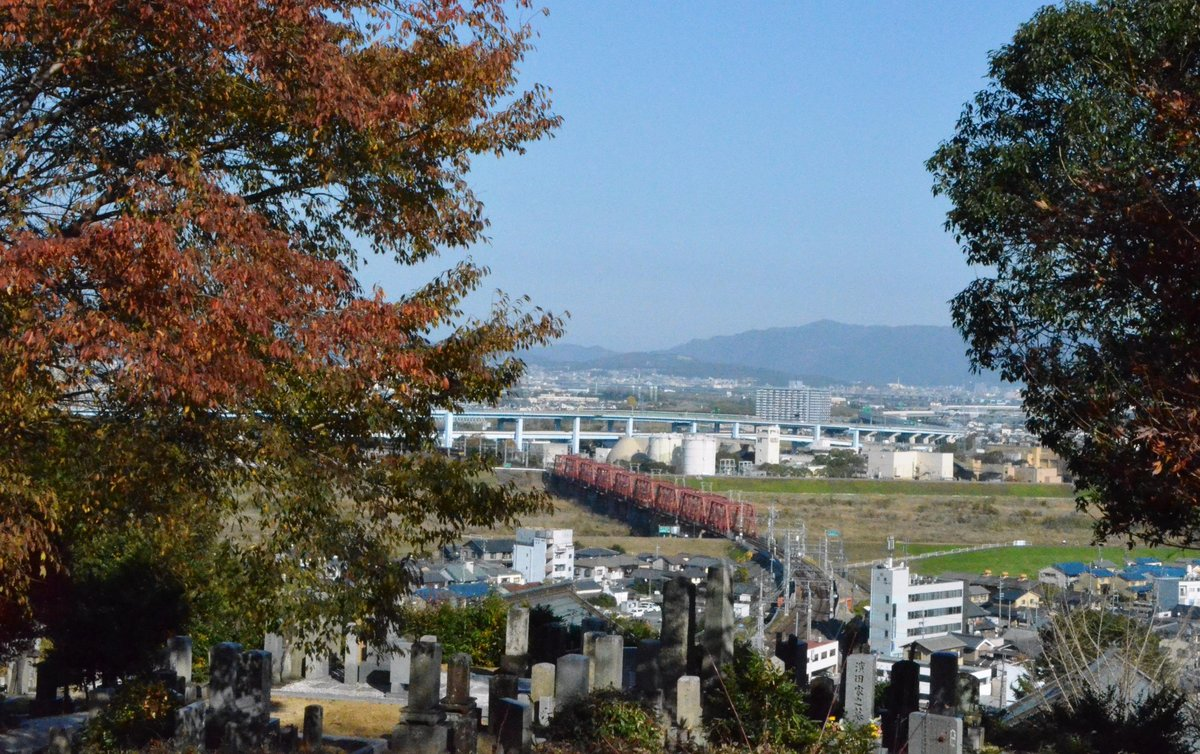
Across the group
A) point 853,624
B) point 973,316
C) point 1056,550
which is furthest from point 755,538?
point 973,316

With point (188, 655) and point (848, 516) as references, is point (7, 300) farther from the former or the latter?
point (848, 516)

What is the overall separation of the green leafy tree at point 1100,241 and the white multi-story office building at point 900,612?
44.0 feet

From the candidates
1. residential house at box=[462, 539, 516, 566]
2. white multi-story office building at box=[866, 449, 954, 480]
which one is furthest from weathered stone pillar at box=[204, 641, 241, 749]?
white multi-story office building at box=[866, 449, 954, 480]

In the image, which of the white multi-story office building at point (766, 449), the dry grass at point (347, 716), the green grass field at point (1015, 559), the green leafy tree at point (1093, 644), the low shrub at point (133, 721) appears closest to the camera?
the low shrub at point (133, 721)

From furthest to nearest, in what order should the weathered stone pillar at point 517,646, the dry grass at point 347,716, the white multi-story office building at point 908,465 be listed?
1. the white multi-story office building at point 908,465
2. the weathered stone pillar at point 517,646
3. the dry grass at point 347,716

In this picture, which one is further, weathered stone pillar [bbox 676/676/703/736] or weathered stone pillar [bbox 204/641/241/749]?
weathered stone pillar [bbox 676/676/703/736]

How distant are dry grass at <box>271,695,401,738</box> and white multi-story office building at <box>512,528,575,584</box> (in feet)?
65.9

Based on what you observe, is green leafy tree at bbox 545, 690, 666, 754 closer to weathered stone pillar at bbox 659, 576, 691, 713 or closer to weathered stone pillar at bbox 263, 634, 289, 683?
weathered stone pillar at bbox 659, 576, 691, 713

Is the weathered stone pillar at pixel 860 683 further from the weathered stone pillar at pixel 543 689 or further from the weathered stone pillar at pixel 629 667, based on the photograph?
the weathered stone pillar at pixel 543 689

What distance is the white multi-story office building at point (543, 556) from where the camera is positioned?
3628cm

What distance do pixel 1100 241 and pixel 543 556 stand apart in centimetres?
3130

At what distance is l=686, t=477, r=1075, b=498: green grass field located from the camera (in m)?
81.6

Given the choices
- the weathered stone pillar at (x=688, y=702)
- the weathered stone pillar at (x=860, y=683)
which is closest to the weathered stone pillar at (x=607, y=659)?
the weathered stone pillar at (x=688, y=702)

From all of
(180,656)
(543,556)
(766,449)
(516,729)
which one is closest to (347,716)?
(180,656)
